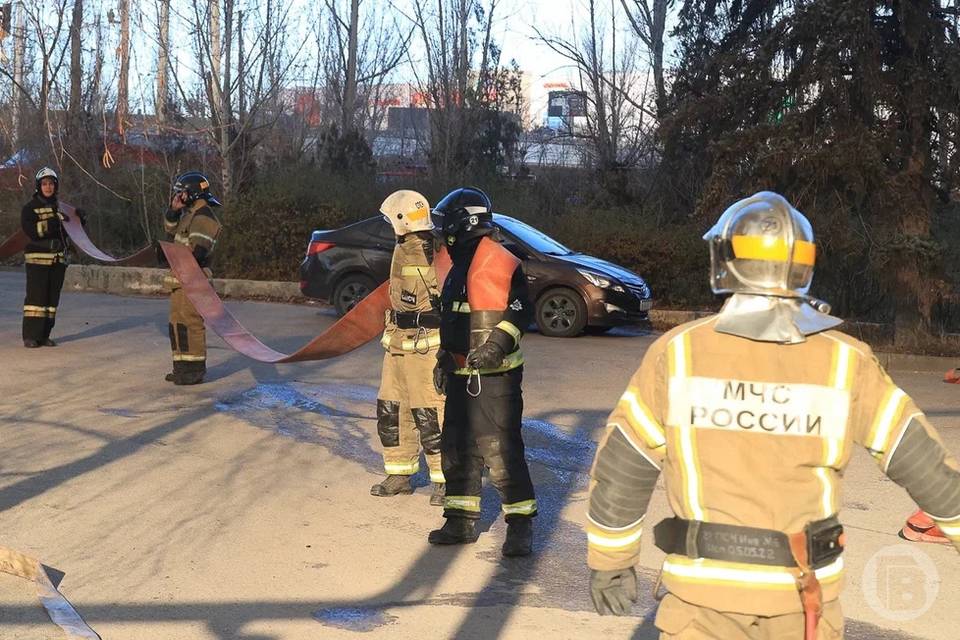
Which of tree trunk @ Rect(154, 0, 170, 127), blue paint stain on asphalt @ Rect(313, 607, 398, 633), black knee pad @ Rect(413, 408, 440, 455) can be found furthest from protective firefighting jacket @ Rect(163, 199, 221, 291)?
tree trunk @ Rect(154, 0, 170, 127)

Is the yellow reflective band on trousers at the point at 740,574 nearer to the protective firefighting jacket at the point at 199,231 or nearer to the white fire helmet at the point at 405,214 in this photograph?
the white fire helmet at the point at 405,214

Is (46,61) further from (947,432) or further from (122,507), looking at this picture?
(947,432)

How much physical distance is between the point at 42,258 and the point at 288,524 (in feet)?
24.6

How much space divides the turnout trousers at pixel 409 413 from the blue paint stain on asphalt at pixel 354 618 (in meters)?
2.01

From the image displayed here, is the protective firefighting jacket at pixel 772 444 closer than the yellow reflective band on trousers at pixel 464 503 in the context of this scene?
Yes

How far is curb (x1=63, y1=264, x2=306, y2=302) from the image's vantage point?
20.2m

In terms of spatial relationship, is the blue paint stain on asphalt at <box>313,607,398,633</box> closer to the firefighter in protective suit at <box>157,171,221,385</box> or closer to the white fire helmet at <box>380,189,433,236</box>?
the white fire helmet at <box>380,189,433,236</box>

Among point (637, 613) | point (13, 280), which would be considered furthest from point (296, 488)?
point (13, 280)

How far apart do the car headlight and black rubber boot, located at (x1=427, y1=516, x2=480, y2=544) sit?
31.3 feet

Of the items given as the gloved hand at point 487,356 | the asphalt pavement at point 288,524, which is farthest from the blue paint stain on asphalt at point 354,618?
the gloved hand at point 487,356

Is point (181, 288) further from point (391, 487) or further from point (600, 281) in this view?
point (600, 281)

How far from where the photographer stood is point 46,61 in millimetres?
8844

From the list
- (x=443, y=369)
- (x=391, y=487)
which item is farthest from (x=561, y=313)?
(x=443, y=369)

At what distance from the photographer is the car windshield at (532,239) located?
16594 mm
